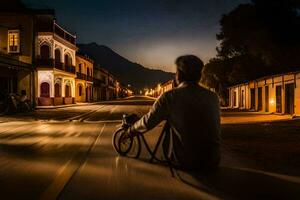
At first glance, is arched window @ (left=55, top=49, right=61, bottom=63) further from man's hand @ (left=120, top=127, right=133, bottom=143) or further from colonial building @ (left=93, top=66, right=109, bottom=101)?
man's hand @ (left=120, top=127, right=133, bottom=143)

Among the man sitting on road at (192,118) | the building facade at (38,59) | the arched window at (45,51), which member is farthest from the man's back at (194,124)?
the arched window at (45,51)

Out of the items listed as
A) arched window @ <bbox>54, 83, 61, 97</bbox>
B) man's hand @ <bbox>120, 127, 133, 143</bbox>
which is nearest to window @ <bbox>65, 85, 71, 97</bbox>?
arched window @ <bbox>54, 83, 61, 97</bbox>

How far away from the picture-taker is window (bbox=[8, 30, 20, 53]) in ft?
130

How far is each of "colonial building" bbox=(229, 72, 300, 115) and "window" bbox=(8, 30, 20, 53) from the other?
22052mm

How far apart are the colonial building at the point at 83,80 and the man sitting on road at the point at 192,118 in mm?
59953

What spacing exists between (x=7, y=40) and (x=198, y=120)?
36.3m

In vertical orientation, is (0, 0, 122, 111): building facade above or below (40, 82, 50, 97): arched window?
above

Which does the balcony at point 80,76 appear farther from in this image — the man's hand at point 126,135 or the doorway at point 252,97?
the man's hand at point 126,135

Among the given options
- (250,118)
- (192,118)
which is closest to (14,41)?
(250,118)

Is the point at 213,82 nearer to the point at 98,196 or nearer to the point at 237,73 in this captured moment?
the point at 237,73

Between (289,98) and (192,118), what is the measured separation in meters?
24.7

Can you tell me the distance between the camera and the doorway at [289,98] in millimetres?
29028

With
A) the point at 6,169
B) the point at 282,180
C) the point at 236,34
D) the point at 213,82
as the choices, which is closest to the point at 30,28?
the point at 236,34

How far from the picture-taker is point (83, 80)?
70.1m
